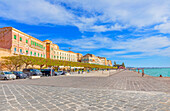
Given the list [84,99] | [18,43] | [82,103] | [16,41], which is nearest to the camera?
[82,103]

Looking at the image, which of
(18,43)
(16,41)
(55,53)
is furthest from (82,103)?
(55,53)

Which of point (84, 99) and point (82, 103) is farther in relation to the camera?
point (84, 99)

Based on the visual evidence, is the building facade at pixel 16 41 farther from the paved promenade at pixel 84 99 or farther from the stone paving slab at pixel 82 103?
the stone paving slab at pixel 82 103

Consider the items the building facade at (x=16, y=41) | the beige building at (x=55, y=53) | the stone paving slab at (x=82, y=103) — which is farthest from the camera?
the beige building at (x=55, y=53)

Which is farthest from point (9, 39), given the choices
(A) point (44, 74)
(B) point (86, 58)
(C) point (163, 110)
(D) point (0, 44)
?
(B) point (86, 58)

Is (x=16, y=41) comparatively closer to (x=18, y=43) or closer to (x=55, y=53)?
(x=18, y=43)

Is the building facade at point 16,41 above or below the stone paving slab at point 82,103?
above

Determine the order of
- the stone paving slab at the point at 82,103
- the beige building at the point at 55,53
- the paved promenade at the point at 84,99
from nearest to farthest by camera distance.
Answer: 1. the stone paving slab at the point at 82,103
2. the paved promenade at the point at 84,99
3. the beige building at the point at 55,53

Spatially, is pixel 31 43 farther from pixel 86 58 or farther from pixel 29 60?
pixel 86 58

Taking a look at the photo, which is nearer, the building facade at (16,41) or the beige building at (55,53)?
the building facade at (16,41)

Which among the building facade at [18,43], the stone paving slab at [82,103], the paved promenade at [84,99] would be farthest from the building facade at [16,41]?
the stone paving slab at [82,103]

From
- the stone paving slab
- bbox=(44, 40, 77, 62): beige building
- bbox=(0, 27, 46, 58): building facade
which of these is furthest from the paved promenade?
bbox=(44, 40, 77, 62): beige building

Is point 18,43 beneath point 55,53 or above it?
above

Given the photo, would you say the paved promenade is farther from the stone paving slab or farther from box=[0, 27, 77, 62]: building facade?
box=[0, 27, 77, 62]: building facade
